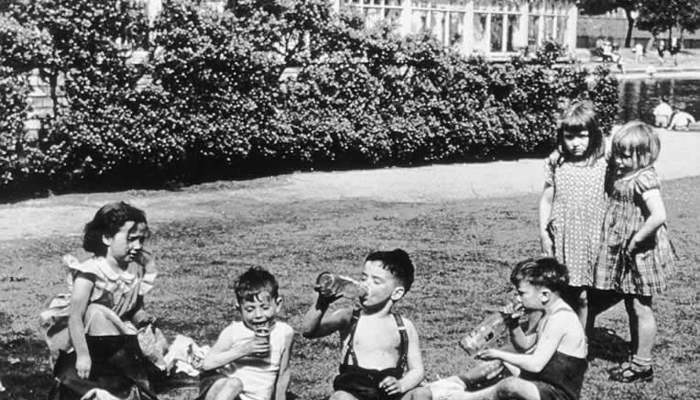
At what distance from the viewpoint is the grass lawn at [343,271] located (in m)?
6.11

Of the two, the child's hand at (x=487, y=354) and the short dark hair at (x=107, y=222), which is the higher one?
the short dark hair at (x=107, y=222)

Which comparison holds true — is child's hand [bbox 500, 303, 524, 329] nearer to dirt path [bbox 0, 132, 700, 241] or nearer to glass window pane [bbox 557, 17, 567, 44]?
dirt path [bbox 0, 132, 700, 241]

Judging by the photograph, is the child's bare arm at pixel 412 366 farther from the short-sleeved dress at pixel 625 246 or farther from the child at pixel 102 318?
the short-sleeved dress at pixel 625 246

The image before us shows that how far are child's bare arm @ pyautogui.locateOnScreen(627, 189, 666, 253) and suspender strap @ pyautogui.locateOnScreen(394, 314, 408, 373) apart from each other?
175 cm

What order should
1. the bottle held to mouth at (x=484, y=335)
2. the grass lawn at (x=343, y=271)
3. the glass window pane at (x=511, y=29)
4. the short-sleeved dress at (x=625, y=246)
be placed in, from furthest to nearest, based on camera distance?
1. the glass window pane at (x=511, y=29)
2. the grass lawn at (x=343, y=271)
3. the short-sleeved dress at (x=625, y=246)
4. the bottle held to mouth at (x=484, y=335)

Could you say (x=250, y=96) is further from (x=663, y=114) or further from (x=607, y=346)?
(x=663, y=114)

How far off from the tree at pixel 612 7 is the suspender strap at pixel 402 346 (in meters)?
76.3

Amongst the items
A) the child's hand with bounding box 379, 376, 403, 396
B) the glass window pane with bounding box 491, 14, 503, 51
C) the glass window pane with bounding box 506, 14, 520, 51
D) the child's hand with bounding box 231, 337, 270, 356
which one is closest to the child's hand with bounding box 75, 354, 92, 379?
the child's hand with bounding box 231, 337, 270, 356

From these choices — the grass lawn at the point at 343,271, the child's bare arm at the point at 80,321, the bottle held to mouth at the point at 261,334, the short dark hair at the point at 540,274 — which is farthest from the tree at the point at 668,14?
the child's bare arm at the point at 80,321

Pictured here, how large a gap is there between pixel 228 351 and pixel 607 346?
300 cm

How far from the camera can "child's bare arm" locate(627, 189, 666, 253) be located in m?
5.84

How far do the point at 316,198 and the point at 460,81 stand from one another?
4194mm

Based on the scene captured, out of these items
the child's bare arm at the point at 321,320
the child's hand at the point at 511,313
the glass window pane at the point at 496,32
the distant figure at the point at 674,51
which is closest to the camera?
the child's bare arm at the point at 321,320

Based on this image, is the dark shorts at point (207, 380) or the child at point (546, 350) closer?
the dark shorts at point (207, 380)
